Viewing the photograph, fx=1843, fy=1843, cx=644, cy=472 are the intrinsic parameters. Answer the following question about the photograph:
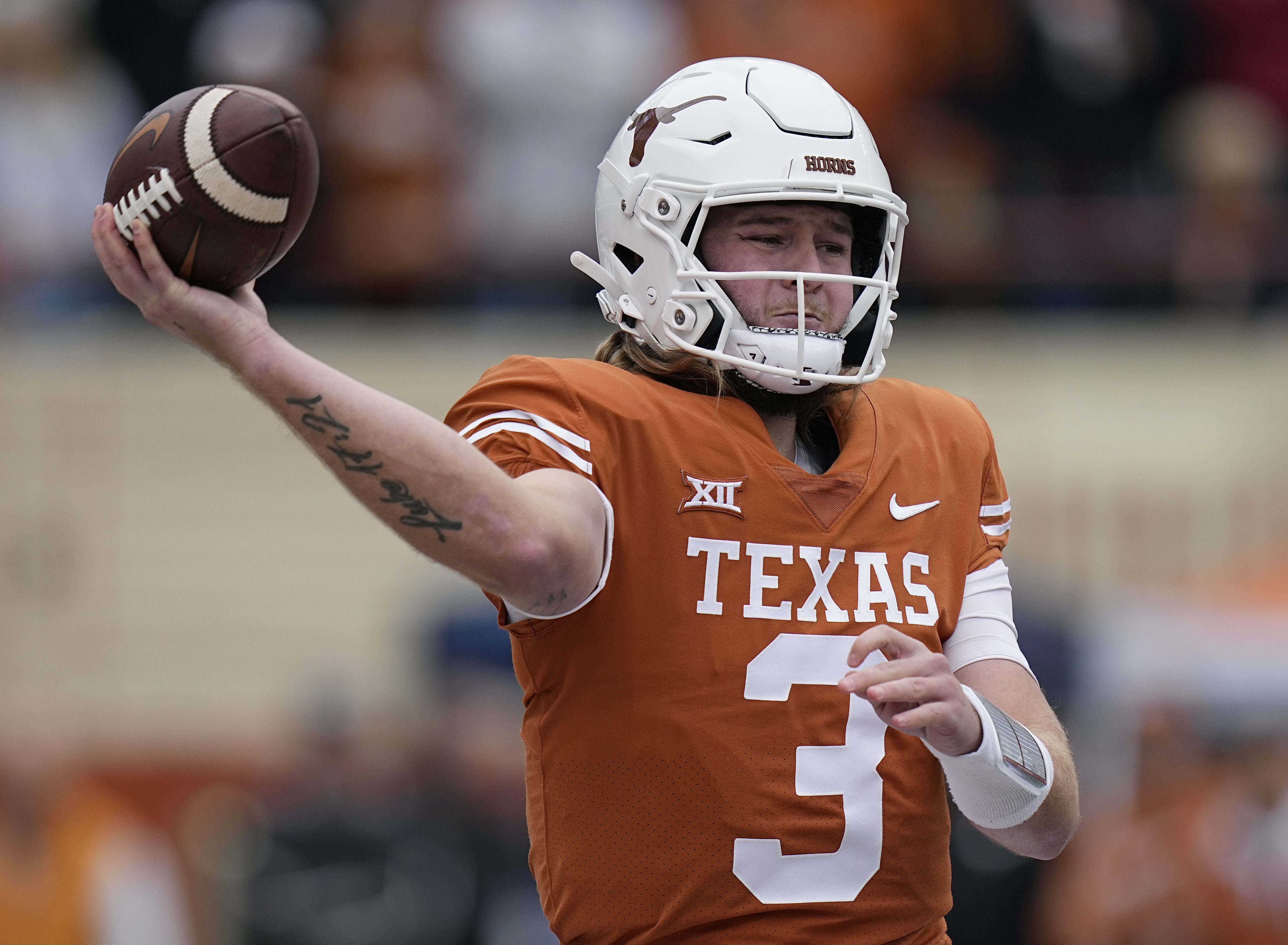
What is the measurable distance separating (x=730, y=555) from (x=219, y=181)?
0.91 metres

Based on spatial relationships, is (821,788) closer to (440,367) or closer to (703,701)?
(703,701)

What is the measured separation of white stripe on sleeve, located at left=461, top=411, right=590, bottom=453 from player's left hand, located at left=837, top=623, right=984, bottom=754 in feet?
1.61

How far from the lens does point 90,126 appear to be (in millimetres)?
9359

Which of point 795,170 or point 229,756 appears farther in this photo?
point 229,756

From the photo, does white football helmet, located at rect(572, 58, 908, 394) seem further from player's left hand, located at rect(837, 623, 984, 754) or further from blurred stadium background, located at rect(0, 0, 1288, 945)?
blurred stadium background, located at rect(0, 0, 1288, 945)

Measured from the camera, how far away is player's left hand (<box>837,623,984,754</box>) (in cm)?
244

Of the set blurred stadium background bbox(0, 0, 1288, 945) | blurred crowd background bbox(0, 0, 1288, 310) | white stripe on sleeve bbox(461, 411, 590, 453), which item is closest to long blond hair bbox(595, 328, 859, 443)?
white stripe on sleeve bbox(461, 411, 590, 453)

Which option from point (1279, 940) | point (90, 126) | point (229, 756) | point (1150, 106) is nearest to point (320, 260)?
point (90, 126)

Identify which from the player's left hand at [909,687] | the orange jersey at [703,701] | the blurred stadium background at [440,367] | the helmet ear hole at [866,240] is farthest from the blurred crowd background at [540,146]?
the player's left hand at [909,687]

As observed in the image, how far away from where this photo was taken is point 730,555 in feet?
9.03

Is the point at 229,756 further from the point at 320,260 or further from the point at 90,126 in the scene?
the point at 90,126

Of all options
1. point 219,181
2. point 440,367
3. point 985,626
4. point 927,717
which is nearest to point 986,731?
point 927,717

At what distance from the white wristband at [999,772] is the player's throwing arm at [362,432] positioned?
28.0 inches

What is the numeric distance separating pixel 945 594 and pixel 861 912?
1.74ft
